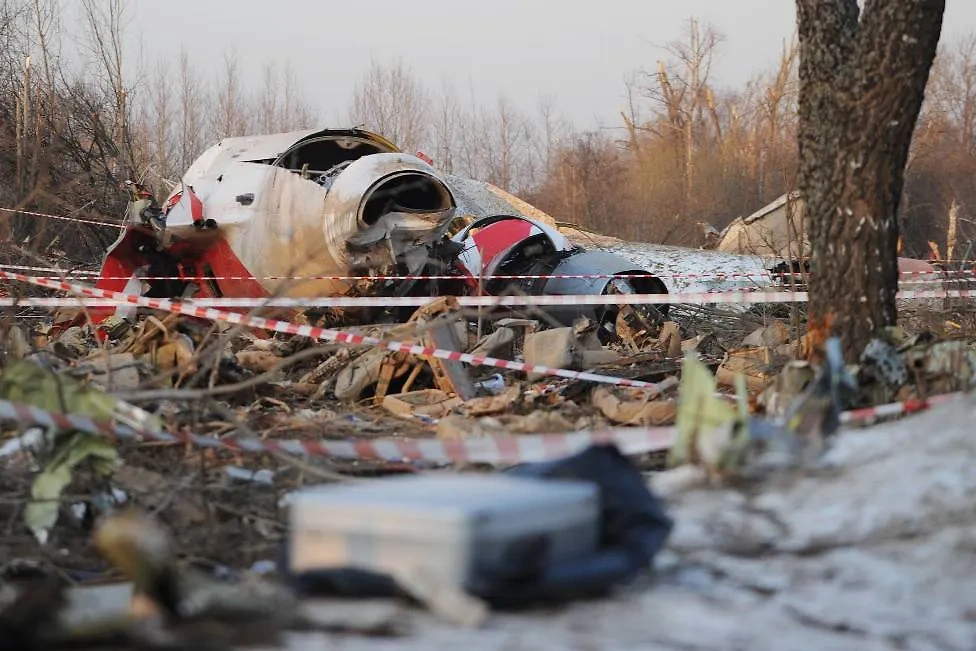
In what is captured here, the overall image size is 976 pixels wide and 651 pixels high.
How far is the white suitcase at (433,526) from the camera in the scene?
201cm

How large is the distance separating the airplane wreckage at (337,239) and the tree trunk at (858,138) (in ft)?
14.4

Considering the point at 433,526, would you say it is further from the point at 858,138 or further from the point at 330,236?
the point at 330,236

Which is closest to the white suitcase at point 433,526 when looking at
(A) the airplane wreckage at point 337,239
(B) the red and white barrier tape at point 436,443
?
(B) the red and white barrier tape at point 436,443

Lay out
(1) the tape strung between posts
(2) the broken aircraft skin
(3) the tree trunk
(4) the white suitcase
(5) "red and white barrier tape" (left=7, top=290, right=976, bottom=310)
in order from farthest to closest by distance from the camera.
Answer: (2) the broken aircraft skin < (5) "red and white barrier tape" (left=7, top=290, right=976, bottom=310) < (1) the tape strung between posts < (3) the tree trunk < (4) the white suitcase

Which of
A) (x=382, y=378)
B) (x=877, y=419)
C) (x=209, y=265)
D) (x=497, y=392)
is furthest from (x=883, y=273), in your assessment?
(x=209, y=265)

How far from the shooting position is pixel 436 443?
11.3 feet

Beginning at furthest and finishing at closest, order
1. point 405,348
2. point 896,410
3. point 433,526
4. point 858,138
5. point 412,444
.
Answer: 1. point 405,348
2. point 858,138
3. point 896,410
4. point 412,444
5. point 433,526

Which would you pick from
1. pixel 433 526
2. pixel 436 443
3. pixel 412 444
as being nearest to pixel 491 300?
pixel 412 444

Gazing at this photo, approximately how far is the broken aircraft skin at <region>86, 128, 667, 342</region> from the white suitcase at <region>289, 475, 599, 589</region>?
23.2 ft

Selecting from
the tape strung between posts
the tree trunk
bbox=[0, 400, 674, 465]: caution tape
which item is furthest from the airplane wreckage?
bbox=[0, 400, 674, 465]: caution tape

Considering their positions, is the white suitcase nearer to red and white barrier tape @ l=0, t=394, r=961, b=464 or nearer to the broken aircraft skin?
red and white barrier tape @ l=0, t=394, r=961, b=464

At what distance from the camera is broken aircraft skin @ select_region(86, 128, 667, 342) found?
30.6ft

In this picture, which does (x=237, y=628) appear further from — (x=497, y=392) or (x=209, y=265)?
(x=209, y=265)

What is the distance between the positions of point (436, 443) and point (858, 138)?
2.73 metres
